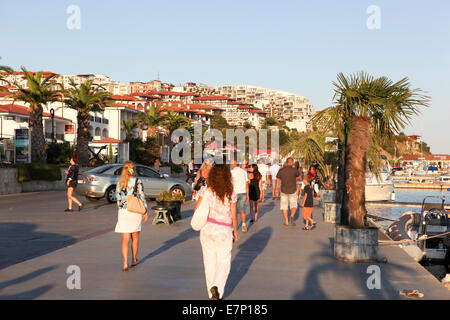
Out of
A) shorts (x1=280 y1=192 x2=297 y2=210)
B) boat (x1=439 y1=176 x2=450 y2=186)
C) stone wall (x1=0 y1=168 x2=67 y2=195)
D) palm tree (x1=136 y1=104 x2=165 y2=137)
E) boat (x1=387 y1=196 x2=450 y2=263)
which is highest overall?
palm tree (x1=136 y1=104 x2=165 y2=137)

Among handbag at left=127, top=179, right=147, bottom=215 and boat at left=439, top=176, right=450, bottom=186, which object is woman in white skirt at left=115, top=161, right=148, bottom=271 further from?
boat at left=439, top=176, right=450, bottom=186

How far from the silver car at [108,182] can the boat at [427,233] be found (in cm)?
826

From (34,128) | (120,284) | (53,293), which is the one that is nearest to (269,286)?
(120,284)

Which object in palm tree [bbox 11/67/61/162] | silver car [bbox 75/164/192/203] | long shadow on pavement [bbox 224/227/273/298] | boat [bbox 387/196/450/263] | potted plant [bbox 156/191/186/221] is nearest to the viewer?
long shadow on pavement [bbox 224/227/273/298]

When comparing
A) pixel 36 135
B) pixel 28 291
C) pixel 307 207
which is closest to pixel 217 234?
pixel 28 291

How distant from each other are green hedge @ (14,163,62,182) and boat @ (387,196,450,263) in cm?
2069

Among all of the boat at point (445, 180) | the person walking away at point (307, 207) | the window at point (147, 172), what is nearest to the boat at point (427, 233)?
the person walking away at point (307, 207)

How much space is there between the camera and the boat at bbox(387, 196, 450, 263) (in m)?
15.7

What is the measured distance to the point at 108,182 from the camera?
73.0ft

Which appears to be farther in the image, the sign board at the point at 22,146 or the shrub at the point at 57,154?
the shrub at the point at 57,154

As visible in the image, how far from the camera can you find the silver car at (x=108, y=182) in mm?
22078

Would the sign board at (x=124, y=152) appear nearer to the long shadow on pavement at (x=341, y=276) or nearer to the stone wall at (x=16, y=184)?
the stone wall at (x=16, y=184)

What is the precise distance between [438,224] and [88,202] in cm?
1358

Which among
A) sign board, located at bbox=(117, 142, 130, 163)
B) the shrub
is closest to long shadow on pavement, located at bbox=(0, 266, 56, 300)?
the shrub
